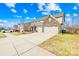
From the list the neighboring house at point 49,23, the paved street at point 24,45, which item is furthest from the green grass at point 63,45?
the neighboring house at point 49,23

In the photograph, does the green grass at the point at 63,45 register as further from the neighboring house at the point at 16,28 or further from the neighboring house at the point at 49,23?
the neighboring house at the point at 16,28

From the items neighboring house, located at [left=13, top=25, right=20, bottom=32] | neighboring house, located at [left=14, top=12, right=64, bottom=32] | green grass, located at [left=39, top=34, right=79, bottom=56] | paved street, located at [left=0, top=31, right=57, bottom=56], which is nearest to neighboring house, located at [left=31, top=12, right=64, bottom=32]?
neighboring house, located at [left=14, top=12, right=64, bottom=32]

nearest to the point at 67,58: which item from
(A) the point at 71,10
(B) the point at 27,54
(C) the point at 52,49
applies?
(C) the point at 52,49

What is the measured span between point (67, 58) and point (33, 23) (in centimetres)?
125

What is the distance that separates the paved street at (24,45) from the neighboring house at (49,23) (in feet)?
0.45

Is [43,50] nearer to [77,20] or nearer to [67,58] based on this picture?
[67,58]

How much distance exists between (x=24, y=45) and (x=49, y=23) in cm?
88

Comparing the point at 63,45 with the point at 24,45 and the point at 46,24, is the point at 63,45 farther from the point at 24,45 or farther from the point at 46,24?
the point at 24,45

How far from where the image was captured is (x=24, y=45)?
356 centimetres

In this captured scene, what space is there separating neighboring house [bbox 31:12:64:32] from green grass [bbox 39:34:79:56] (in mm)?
263

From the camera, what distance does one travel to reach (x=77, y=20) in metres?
3.61

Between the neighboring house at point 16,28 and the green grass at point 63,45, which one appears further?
the neighboring house at point 16,28

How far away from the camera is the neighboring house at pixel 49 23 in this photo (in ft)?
12.1

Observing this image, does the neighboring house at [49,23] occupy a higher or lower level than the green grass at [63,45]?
higher
